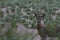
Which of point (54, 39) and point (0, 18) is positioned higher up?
point (54, 39)

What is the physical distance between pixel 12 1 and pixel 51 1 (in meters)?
0.87

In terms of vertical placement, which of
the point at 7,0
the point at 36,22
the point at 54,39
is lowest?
the point at 36,22

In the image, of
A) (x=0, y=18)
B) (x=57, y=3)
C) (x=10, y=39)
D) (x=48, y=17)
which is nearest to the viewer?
(x=10, y=39)

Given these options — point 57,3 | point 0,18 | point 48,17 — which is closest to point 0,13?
point 0,18

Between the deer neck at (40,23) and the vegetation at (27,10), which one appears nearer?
the deer neck at (40,23)

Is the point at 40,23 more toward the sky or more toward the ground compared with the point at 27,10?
more toward the ground

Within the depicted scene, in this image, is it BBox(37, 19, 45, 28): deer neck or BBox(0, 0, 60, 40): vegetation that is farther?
BBox(0, 0, 60, 40): vegetation

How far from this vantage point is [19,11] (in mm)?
4926

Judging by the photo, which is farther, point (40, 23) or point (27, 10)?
point (27, 10)

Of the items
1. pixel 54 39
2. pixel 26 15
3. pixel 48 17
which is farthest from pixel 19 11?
pixel 54 39

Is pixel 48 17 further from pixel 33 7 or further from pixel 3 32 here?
pixel 3 32

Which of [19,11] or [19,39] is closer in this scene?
[19,39]

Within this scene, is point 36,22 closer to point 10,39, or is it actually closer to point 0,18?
point 0,18

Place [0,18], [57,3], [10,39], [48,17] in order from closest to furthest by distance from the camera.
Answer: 1. [10,39]
2. [0,18]
3. [48,17]
4. [57,3]
